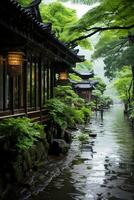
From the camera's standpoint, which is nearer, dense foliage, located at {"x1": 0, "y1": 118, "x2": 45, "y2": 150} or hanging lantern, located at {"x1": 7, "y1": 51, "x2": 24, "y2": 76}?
dense foliage, located at {"x1": 0, "y1": 118, "x2": 45, "y2": 150}

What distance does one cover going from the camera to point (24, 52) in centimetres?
1502

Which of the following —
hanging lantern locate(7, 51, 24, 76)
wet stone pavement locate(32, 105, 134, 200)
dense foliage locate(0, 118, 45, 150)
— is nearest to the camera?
wet stone pavement locate(32, 105, 134, 200)

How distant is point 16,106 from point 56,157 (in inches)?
113

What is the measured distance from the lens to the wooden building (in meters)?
10.9

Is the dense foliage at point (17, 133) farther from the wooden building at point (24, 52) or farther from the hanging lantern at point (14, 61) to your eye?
the hanging lantern at point (14, 61)

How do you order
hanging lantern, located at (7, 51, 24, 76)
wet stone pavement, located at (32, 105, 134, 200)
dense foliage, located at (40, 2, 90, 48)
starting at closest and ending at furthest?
wet stone pavement, located at (32, 105, 134, 200)
hanging lantern, located at (7, 51, 24, 76)
dense foliage, located at (40, 2, 90, 48)

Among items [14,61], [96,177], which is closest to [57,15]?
[14,61]

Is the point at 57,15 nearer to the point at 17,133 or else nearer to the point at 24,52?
→ the point at 24,52

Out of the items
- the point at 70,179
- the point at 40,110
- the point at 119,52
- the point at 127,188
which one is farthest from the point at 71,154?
the point at 119,52

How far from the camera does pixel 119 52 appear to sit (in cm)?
3378

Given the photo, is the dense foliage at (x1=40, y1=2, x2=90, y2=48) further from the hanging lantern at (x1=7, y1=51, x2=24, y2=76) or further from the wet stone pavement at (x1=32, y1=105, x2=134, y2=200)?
the hanging lantern at (x1=7, y1=51, x2=24, y2=76)

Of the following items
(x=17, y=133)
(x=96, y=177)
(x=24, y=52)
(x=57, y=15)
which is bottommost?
(x=96, y=177)

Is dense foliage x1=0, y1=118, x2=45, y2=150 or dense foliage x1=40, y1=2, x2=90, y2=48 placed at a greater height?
dense foliage x1=40, y1=2, x2=90, y2=48

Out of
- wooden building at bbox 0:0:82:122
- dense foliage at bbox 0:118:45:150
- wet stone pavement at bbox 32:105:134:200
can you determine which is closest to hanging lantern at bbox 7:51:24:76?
wooden building at bbox 0:0:82:122
